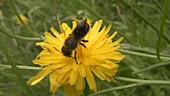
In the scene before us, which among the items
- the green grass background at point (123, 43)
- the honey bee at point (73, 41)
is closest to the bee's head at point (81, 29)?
the honey bee at point (73, 41)

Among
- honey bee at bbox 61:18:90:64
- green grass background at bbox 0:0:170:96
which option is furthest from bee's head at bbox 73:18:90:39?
green grass background at bbox 0:0:170:96

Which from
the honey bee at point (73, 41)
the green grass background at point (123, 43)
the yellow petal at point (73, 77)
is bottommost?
the green grass background at point (123, 43)

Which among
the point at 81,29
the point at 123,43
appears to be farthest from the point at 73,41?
the point at 123,43

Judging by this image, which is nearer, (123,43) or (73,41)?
(73,41)

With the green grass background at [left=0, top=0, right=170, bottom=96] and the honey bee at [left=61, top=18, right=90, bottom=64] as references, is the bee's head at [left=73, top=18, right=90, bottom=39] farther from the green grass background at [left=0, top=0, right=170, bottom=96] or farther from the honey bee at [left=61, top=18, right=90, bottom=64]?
the green grass background at [left=0, top=0, right=170, bottom=96]

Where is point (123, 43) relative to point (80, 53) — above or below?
below

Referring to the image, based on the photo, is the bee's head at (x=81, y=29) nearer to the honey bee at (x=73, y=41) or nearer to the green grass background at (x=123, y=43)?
the honey bee at (x=73, y=41)

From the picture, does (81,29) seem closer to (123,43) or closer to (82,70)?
(82,70)

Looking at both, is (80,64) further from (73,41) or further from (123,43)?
(123,43)
